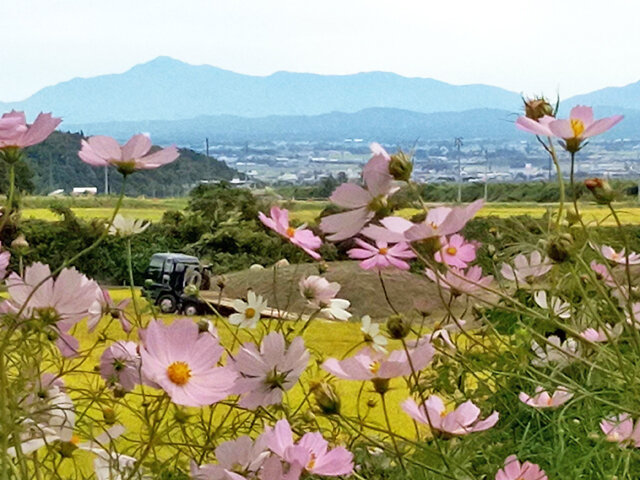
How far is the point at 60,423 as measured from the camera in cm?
33

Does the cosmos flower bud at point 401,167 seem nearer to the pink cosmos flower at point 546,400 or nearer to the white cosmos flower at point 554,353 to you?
the pink cosmos flower at point 546,400

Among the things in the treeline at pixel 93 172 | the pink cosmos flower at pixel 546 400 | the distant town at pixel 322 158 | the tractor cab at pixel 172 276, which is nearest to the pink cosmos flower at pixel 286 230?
the pink cosmos flower at pixel 546 400

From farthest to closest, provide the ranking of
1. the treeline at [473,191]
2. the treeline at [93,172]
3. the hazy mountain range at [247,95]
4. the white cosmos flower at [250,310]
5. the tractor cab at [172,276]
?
the hazy mountain range at [247,95] < the treeline at [93,172] < the treeline at [473,191] < the tractor cab at [172,276] < the white cosmos flower at [250,310]

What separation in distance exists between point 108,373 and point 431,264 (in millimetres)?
145

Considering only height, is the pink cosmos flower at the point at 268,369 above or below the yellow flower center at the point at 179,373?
below

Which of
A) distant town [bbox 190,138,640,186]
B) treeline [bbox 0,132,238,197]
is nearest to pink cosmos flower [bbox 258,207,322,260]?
treeline [bbox 0,132,238,197]

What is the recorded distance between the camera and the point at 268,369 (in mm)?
299

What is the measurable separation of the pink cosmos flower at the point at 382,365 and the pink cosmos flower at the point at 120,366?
3.1 inches

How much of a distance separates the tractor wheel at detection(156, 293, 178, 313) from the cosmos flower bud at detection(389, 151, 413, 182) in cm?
283

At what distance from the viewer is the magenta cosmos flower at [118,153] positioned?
32 centimetres

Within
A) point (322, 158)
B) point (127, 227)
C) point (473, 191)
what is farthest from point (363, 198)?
point (322, 158)

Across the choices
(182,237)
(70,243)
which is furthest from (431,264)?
(182,237)

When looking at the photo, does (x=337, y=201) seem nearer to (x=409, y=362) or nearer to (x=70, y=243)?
(x=409, y=362)

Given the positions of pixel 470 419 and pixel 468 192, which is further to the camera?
pixel 468 192
